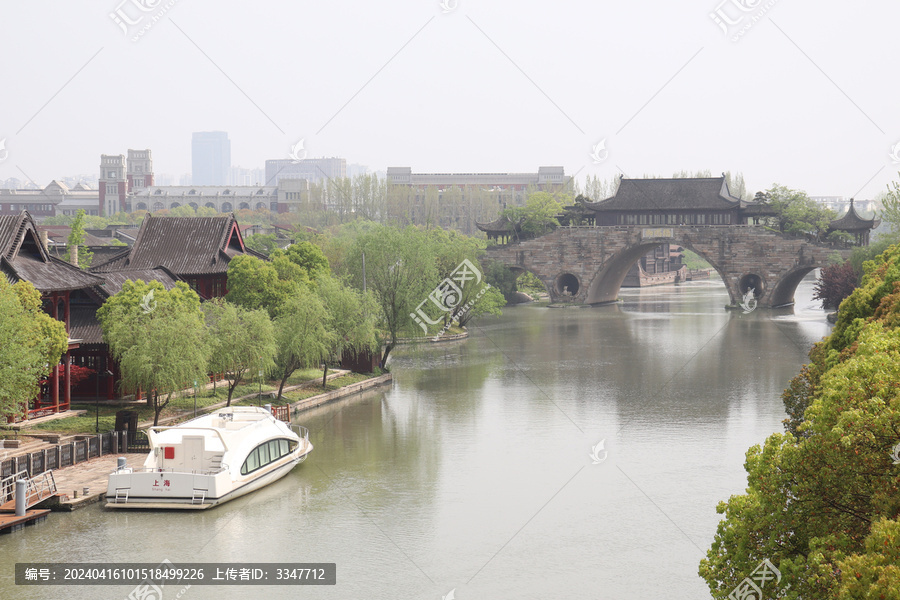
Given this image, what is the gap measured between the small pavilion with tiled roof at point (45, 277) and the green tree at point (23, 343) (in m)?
1.48

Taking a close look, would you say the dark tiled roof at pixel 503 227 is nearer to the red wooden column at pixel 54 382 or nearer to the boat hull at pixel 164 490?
the red wooden column at pixel 54 382

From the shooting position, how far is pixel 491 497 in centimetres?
2516

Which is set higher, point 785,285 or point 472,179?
point 472,179

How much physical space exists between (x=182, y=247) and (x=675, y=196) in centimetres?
5126

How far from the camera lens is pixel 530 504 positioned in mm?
24578

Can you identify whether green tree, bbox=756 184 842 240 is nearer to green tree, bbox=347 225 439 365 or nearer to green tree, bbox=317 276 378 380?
green tree, bbox=347 225 439 365

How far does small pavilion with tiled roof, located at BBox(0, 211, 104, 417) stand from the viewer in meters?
30.7

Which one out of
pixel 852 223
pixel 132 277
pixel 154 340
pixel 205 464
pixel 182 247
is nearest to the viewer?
pixel 205 464

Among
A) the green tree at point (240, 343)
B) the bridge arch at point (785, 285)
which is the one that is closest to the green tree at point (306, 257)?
the green tree at point (240, 343)

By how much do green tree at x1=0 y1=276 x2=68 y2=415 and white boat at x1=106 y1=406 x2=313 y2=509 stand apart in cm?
391

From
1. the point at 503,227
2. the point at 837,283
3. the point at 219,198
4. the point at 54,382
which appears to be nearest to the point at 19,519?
the point at 54,382

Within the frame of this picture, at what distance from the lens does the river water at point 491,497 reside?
19.8m

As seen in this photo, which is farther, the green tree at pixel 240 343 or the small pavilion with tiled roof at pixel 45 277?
the green tree at pixel 240 343

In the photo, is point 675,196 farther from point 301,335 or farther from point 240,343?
point 240,343
